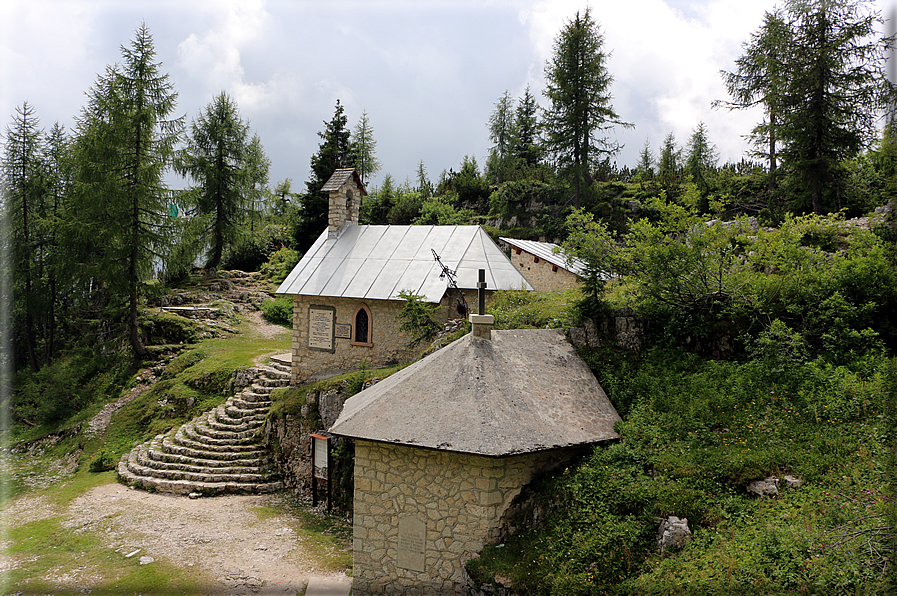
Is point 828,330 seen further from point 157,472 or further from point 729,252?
point 157,472

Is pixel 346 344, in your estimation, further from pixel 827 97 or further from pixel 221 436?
pixel 827 97

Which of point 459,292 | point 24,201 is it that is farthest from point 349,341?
point 24,201

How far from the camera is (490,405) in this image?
8375 mm

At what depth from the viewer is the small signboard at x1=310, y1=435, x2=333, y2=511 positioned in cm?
1396

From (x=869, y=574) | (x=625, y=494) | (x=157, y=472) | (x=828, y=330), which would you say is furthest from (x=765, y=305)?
(x=157, y=472)

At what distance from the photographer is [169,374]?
2189 cm

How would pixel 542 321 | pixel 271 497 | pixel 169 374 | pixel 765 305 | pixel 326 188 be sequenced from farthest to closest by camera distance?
pixel 169 374, pixel 326 188, pixel 271 497, pixel 542 321, pixel 765 305

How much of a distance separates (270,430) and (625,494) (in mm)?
12587

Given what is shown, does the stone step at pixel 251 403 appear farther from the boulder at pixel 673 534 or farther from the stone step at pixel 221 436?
the boulder at pixel 673 534

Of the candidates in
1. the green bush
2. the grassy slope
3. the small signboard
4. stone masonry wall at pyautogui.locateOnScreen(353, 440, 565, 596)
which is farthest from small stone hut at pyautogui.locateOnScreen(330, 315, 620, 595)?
the green bush

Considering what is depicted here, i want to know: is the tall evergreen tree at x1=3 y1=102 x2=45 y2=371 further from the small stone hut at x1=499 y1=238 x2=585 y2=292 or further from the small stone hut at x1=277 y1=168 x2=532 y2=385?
the small stone hut at x1=499 y1=238 x2=585 y2=292

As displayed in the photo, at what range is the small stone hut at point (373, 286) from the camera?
16.8 metres

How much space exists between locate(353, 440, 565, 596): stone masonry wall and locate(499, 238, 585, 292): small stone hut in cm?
978

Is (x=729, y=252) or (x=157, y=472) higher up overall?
(x=729, y=252)
